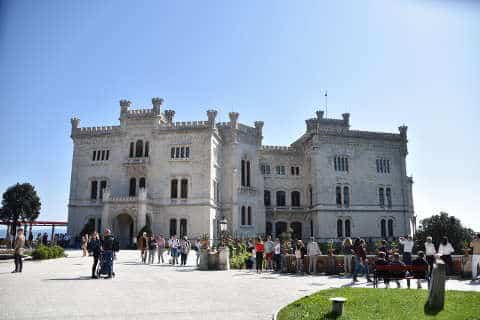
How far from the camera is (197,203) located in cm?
4153

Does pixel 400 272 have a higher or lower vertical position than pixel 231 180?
lower

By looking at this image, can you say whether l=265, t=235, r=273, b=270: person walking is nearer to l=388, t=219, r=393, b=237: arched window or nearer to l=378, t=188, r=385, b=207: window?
l=378, t=188, r=385, b=207: window

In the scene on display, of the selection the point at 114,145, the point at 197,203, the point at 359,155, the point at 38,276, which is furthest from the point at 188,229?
the point at 38,276

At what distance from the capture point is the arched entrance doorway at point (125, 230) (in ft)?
136

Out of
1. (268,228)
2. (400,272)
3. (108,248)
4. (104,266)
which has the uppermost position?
(268,228)

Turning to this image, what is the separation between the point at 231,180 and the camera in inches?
1781

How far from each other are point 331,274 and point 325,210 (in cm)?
2731

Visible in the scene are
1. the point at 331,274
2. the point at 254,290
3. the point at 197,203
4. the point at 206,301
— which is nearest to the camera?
the point at 206,301

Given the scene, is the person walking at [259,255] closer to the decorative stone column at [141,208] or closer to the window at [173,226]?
the decorative stone column at [141,208]

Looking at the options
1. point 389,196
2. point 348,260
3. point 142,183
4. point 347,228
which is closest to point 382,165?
point 389,196

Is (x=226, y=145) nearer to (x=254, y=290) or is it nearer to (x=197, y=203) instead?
(x=197, y=203)

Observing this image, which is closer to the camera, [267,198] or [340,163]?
[340,163]

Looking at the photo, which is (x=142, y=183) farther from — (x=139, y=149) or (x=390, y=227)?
(x=390, y=227)

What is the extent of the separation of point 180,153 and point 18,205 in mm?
25723
